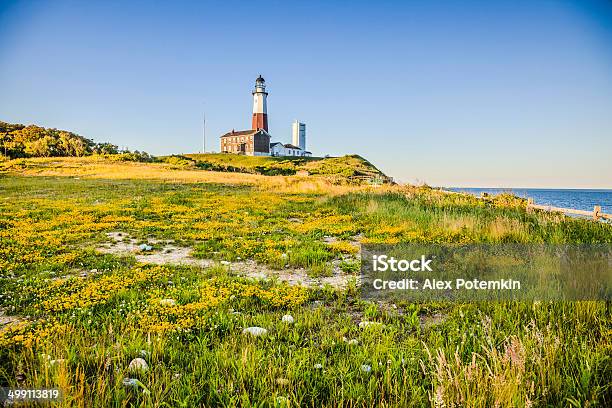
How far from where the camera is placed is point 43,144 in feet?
296

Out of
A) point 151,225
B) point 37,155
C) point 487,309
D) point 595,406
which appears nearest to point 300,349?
point 595,406

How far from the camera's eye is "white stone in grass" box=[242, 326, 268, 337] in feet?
16.1

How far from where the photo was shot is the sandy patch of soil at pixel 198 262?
8.11 m

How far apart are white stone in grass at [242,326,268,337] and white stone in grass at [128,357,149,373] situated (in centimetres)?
132

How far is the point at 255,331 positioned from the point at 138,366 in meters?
1.53

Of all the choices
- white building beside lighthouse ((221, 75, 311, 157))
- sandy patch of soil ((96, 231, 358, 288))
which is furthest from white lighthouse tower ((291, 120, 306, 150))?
sandy patch of soil ((96, 231, 358, 288))

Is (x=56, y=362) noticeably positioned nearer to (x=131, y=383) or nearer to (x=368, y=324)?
(x=131, y=383)

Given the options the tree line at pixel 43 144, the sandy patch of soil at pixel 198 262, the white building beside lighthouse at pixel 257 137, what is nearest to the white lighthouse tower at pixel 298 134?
the white building beside lighthouse at pixel 257 137

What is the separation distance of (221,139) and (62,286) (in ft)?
509

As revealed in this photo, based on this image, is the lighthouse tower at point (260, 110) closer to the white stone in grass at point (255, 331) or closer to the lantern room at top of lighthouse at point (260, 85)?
the lantern room at top of lighthouse at point (260, 85)

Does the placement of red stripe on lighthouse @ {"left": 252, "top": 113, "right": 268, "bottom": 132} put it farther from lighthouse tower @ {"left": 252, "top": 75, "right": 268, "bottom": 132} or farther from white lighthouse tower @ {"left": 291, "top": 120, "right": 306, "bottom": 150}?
white lighthouse tower @ {"left": 291, "top": 120, "right": 306, "bottom": 150}

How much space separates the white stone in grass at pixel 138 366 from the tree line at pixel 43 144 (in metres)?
99.7

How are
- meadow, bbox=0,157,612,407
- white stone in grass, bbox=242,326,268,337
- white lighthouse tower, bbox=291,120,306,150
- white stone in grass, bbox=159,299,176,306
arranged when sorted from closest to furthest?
meadow, bbox=0,157,612,407, white stone in grass, bbox=242,326,268,337, white stone in grass, bbox=159,299,176,306, white lighthouse tower, bbox=291,120,306,150

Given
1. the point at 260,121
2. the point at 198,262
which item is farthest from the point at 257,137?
the point at 198,262
